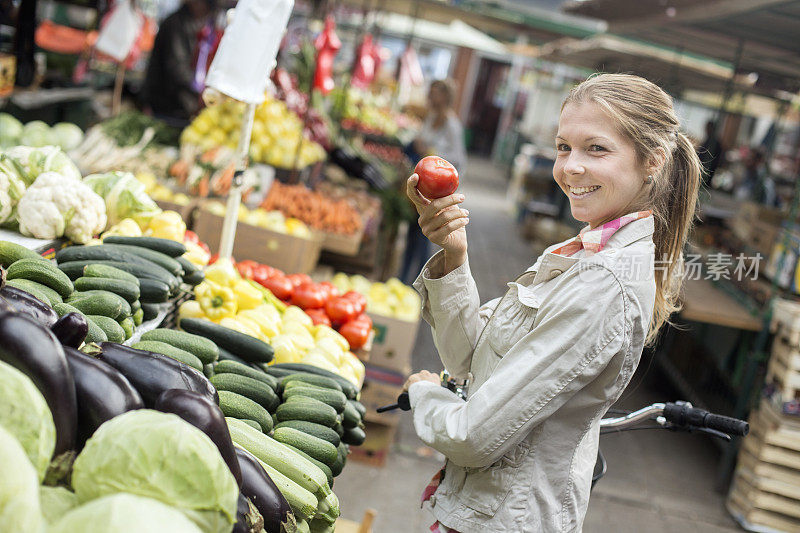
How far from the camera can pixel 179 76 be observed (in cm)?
816

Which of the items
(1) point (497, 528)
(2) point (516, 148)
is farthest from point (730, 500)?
(2) point (516, 148)

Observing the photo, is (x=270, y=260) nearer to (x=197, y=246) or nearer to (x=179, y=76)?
(x=197, y=246)

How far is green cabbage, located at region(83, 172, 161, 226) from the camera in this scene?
11.6 ft

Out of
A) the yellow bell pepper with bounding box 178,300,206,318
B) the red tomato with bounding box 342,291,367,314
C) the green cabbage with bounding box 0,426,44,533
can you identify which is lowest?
the red tomato with bounding box 342,291,367,314

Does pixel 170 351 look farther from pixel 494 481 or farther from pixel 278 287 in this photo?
pixel 278 287

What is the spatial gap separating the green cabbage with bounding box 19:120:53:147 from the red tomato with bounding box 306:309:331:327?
3.18m

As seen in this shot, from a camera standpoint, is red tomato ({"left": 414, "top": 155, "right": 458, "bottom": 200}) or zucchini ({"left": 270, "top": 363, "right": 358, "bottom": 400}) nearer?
red tomato ({"left": 414, "top": 155, "right": 458, "bottom": 200})

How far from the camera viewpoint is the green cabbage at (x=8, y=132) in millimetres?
5758

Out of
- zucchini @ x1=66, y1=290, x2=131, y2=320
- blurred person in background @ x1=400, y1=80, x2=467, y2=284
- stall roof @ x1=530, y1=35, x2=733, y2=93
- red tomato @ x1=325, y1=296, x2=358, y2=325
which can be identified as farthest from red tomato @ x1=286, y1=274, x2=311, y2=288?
stall roof @ x1=530, y1=35, x2=733, y2=93

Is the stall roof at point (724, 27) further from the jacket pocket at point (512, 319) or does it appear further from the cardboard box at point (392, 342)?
the jacket pocket at point (512, 319)

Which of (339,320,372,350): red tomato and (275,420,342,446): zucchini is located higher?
(275,420,342,446): zucchini

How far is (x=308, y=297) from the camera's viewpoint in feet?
13.4

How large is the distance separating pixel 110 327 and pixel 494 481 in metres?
1.30

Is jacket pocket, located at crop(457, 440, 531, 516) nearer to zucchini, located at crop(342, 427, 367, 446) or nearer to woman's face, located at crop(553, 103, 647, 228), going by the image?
woman's face, located at crop(553, 103, 647, 228)
